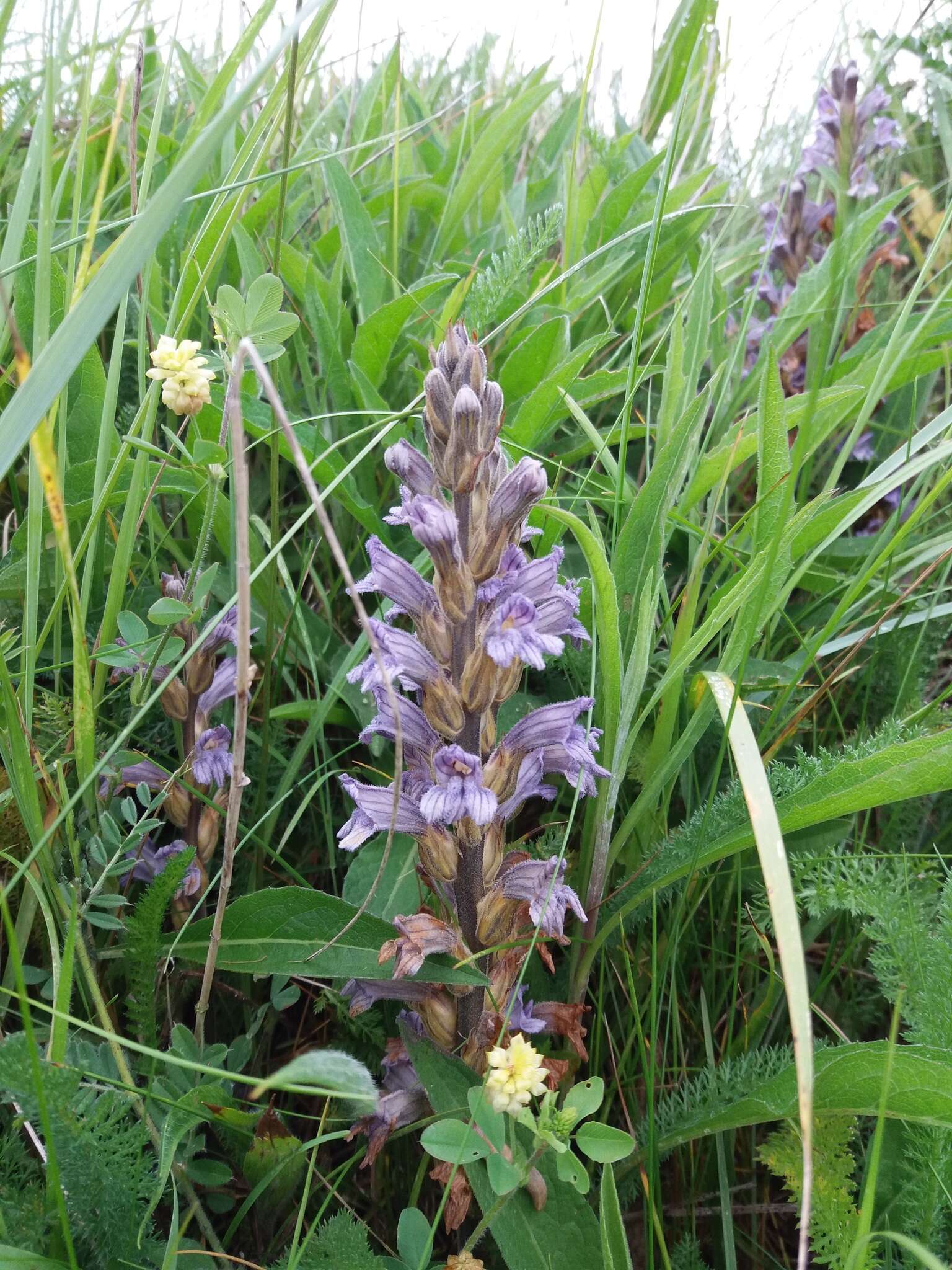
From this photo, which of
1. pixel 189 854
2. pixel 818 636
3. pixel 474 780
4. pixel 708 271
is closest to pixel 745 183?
pixel 708 271

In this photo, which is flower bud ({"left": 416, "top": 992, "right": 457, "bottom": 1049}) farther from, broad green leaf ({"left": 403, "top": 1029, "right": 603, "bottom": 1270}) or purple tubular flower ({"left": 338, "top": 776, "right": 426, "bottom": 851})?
purple tubular flower ({"left": 338, "top": 776, "right": 426, "bottom": 851})

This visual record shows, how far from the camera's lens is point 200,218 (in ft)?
9.48

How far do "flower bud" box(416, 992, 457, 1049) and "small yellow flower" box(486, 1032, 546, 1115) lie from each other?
0.37 metres

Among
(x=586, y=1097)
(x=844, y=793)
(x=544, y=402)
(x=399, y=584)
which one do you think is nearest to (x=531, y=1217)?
(x=586, y=1097)

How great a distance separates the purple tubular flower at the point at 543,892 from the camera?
1.61m

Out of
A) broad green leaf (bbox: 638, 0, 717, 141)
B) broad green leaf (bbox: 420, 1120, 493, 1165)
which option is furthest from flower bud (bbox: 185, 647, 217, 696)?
broad green leaf (bbox: 638, 0, 717, 141)

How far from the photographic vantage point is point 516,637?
1525 millimetres

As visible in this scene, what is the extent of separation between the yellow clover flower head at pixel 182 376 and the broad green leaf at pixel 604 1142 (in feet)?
4.51

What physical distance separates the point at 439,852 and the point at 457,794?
165 millimetres

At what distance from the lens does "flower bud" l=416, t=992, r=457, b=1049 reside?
1.71 m

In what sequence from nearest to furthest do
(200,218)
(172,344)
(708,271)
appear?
(172,344) → (708,271) → (200,218)

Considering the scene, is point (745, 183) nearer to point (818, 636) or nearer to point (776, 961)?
point (818, 636)

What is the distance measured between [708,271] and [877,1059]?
5.94 ft

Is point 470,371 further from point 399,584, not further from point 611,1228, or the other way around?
point 611,1228
